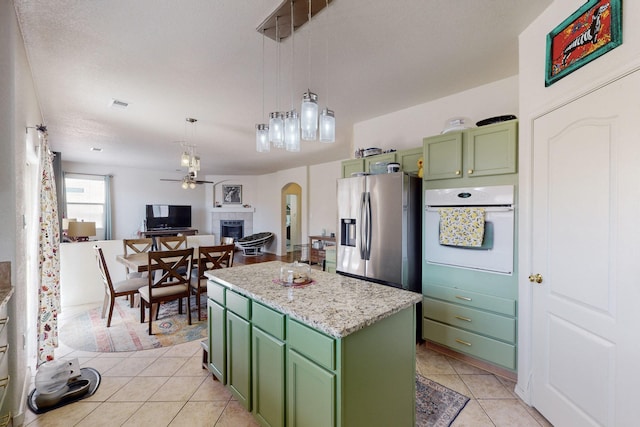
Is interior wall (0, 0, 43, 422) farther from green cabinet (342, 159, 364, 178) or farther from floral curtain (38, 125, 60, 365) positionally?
green cabinet (342, 159, 364, 178)

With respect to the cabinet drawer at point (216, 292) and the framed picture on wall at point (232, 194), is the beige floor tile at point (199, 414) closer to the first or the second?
the cabinet drawer at point (216, 292)

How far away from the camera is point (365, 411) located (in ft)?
4.12

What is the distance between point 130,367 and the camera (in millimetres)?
2420

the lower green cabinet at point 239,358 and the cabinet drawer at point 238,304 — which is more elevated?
the cabinet drawer at point 238,304

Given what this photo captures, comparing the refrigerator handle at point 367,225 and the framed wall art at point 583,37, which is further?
the refrigerator handle at point 367,225

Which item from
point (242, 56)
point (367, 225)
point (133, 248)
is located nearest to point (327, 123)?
point (242, 56)

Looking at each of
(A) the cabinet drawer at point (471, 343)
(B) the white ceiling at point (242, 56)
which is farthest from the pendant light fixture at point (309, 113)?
(A) the cabinet drawer at point (471, 343)

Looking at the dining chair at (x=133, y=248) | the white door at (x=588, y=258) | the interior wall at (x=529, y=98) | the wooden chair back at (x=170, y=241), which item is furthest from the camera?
the wooden chair back at (x=170, y=241)

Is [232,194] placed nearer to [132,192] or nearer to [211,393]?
[132,192]

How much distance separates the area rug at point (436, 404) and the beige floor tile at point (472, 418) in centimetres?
3

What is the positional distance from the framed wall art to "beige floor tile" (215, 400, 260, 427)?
2919 mm

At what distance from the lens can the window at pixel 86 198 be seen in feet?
23.0

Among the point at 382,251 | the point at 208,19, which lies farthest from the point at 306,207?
the point at 208,19

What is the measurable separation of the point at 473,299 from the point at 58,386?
333 centimetres
